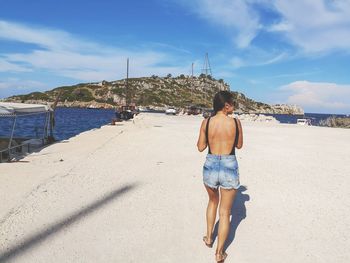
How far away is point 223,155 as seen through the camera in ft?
16.9

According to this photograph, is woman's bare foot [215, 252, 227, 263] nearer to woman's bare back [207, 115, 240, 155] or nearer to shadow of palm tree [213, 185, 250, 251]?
shadow of palm tree [213, 185, 250, 251]

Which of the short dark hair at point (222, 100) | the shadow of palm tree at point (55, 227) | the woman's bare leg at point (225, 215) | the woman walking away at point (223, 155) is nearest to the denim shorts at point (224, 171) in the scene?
the woman walking away at point (223, 155)

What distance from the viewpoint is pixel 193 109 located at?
243 feet

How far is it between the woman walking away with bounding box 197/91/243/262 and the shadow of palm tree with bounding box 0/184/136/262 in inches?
105

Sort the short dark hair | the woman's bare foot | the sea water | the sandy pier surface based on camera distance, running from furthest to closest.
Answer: the sea water, the sandy pier surface, the short dark hair, the woman's bare foot

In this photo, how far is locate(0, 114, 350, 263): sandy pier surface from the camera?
5434 millimetres

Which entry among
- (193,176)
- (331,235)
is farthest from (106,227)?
(193,176)

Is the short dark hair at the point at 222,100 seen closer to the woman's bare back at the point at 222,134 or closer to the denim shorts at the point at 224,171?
the woman's bare back at the point at 222,134

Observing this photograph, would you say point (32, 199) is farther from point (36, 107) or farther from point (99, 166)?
point (36, 107)

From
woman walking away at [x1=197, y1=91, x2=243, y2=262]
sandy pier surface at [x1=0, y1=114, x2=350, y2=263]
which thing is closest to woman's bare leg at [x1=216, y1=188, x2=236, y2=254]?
woman walking away at [x1=197, y1=91, x2=243, y2=262]

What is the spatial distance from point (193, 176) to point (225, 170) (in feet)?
19.2

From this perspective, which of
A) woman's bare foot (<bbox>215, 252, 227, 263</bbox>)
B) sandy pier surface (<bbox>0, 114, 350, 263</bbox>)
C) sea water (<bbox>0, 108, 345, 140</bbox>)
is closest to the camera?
woman's bare foot (<bbox>215, 252, 227, 263</bbox>)

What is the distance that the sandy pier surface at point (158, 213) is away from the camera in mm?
5434

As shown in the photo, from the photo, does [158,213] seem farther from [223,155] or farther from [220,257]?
[223,155]
